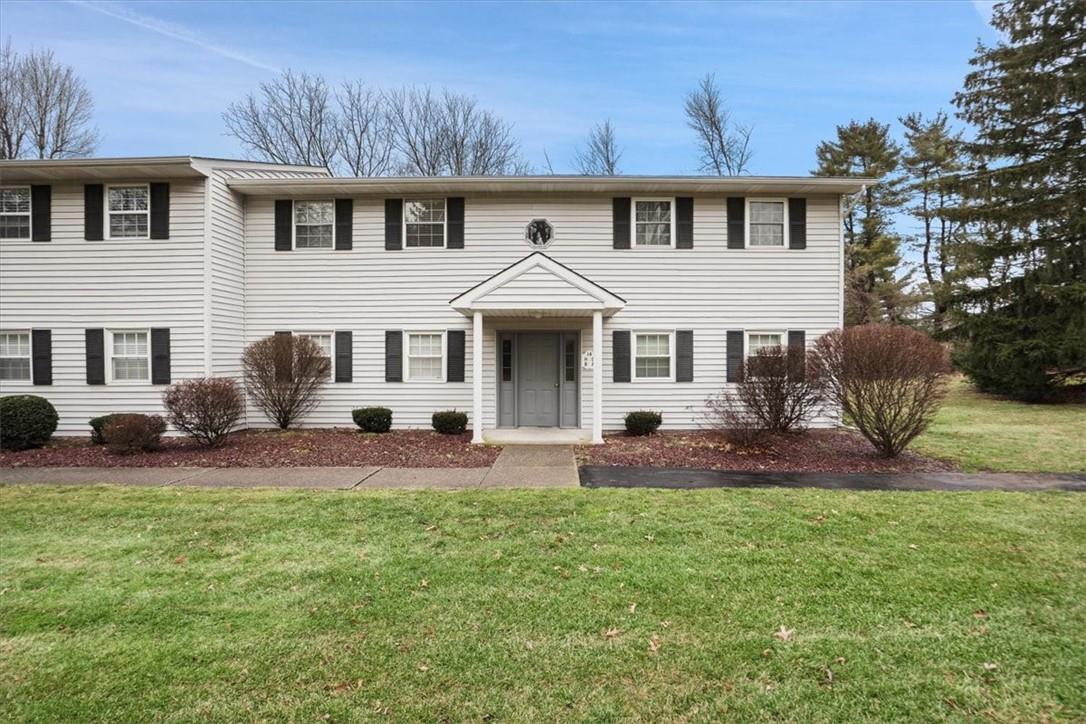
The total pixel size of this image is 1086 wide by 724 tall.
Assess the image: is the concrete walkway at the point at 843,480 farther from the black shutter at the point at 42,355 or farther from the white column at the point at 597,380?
the black shutter at the point at 42,355

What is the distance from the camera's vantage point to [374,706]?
2668mm

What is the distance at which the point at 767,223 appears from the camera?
12203 mm

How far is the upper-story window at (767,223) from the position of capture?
40.0 ft

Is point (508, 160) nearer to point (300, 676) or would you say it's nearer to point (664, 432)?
point (664, 432)

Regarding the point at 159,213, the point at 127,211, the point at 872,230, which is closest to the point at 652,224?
the point at 159,213

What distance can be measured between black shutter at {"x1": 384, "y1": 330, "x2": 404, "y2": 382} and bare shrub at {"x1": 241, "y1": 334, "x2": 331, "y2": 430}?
1266 millimetres

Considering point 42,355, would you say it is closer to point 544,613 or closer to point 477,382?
point 477,382

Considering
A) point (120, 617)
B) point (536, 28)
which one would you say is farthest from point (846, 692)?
point (536, 28)

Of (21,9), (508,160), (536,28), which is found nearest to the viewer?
(21,9)

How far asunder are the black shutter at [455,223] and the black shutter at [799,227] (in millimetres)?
7159

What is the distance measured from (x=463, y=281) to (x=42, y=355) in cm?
871

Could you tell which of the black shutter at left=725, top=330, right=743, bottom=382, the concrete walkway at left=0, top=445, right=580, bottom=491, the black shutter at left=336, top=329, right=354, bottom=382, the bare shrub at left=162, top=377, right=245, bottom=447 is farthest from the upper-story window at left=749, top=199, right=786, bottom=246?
the bare shrub at left=162, top=377, right=245, bottom=447

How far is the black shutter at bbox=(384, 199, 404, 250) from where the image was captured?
40.3 feet

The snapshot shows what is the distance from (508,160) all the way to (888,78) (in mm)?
17246
